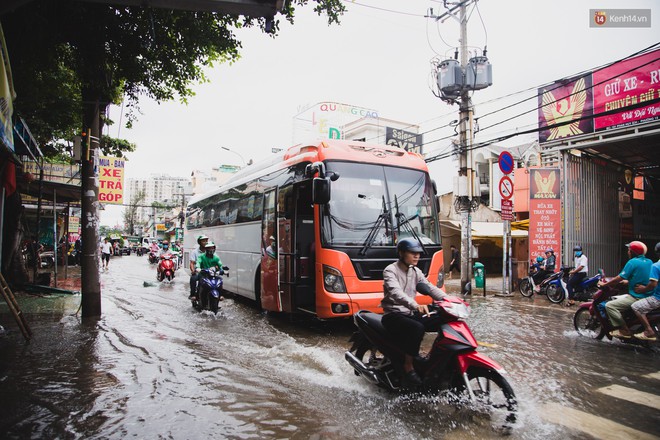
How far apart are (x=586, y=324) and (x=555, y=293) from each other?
5.20 metres

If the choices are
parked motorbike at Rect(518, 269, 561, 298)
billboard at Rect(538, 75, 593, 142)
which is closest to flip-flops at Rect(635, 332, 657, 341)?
parked motorbike at Rect(518, 269, 561, 298)

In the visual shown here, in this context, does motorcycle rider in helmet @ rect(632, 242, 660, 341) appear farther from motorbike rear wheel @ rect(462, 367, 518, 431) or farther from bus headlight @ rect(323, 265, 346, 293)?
bus headlight @ rect(323, 265, 346, 293)

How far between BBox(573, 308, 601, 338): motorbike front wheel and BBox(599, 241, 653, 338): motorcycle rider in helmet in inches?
19.8

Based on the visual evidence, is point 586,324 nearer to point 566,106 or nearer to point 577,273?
point 577,273

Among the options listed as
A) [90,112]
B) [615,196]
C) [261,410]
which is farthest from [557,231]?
[90,112]

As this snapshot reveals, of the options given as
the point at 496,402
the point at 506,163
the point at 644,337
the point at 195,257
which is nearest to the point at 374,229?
the point at 496,402

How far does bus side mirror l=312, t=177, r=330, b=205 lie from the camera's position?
20.9 feet

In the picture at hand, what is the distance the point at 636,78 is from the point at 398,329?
12.2 meters

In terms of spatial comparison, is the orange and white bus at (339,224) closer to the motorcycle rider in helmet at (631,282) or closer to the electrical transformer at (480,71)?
the motorcycle rider in helmet at (631,282)

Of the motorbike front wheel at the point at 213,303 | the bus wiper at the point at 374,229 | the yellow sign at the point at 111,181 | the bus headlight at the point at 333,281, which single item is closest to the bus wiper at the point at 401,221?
the bus wiper at the point at 374,229

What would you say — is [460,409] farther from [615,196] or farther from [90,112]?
[615,196]

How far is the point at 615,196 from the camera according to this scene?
15.6 m

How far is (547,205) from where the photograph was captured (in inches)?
536

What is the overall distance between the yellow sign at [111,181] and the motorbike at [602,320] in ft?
52.7
